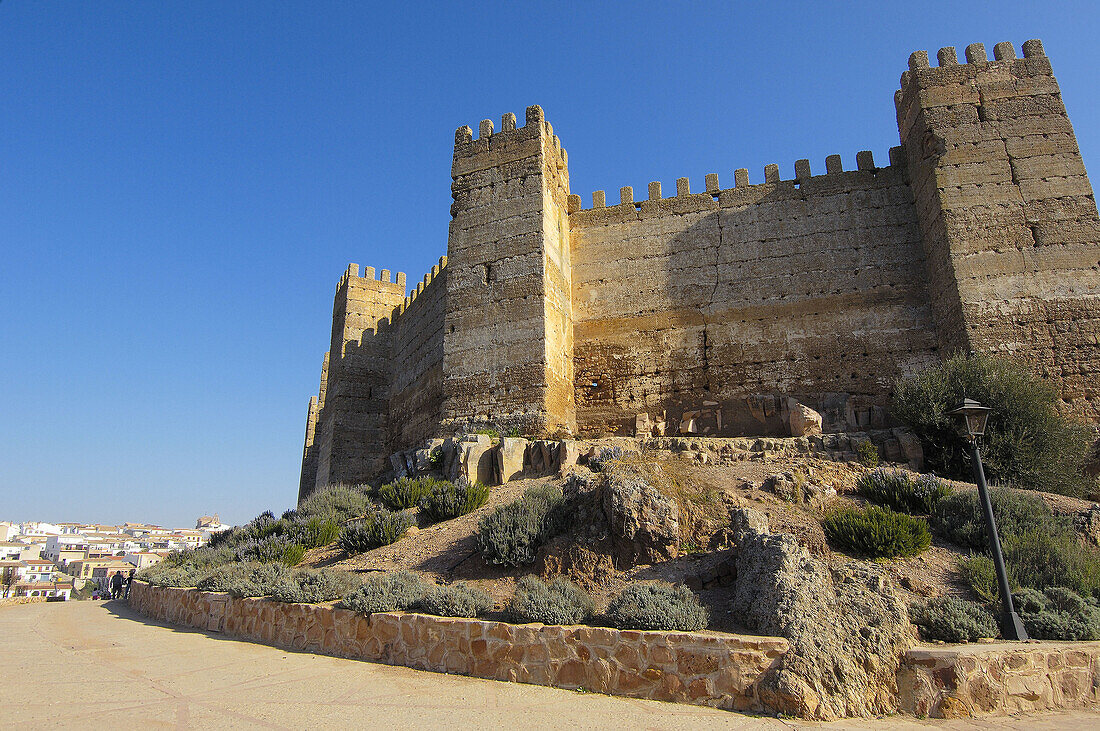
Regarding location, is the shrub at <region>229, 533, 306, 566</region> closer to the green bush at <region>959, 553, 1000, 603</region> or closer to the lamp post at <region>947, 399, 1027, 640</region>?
the green bush at <region>959, 553, 1000, 603</region>

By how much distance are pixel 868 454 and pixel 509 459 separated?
5.50 metres

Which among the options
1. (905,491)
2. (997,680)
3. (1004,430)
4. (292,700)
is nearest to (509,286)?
(905,491)

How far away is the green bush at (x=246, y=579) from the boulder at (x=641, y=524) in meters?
4.10

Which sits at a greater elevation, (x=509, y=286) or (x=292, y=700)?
(x=509, y=286)

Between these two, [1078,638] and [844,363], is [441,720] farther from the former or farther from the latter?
[844,363]

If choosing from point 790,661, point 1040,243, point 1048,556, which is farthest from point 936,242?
point 790,661

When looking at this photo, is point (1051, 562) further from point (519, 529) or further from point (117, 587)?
point (117, 587)

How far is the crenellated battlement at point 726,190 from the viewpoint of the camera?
14188 millimetres

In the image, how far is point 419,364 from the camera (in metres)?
18.2

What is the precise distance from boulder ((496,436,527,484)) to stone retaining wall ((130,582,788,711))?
4.20 m

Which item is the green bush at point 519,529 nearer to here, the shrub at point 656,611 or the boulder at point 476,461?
the shrub at point 656,611

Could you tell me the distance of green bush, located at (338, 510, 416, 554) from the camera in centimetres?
922

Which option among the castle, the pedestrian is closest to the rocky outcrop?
the castle

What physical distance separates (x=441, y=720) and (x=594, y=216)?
12.9 metres
